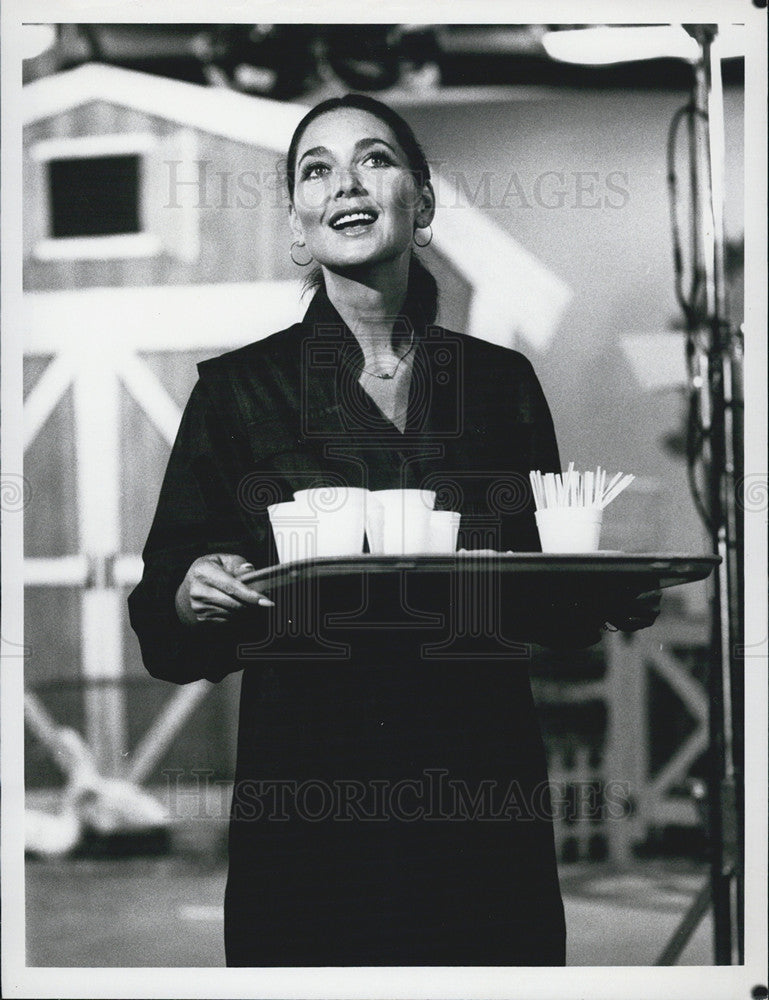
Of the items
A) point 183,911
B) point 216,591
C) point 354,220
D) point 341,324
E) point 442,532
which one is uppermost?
point 354,220

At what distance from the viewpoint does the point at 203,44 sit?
271 cm

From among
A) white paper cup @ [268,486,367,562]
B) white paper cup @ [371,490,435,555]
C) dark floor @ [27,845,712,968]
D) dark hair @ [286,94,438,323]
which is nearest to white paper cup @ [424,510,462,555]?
white paper cup @ [371,490,435,555]

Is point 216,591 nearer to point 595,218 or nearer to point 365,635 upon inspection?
point 365,635

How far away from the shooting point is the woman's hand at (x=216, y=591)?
2424 mm

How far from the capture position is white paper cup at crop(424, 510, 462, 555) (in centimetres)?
241

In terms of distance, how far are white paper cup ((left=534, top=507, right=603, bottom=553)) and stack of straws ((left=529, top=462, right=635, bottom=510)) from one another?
52 mm

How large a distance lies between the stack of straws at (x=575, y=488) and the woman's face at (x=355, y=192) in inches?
22.9

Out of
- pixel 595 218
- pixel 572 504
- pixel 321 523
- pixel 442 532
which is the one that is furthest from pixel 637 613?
pixel 595 218

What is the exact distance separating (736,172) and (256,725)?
157cm

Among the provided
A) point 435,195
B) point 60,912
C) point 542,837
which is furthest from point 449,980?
point 435,195

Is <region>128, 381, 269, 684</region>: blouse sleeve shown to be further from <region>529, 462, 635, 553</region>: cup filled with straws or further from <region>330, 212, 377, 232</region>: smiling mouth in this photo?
<region>529, 462, 635, 553</region>: cup filled with straws

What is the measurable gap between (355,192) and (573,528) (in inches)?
34.0

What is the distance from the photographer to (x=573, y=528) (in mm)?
2398

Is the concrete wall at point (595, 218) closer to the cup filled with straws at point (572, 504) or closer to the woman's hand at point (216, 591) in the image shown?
the cup filled with straws at point (572, 504)
